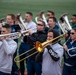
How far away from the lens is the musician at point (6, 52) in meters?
6.73

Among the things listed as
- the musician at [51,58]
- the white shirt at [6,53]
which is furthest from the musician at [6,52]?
the musician at [51,58]

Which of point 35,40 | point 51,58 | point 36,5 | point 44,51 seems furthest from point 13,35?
point 36,5

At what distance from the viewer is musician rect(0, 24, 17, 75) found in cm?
673

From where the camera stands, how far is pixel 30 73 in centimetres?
805

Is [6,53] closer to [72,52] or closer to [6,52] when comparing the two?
[6,52]

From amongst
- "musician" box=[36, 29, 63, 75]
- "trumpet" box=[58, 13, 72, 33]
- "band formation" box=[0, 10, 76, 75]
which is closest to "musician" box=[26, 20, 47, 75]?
"band formation" box=[0, 10, 76, 75]

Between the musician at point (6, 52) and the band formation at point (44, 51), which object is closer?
the band formation at point (44, 51)

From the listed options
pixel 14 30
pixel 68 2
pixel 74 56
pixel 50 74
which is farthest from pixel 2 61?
pixel 68 2

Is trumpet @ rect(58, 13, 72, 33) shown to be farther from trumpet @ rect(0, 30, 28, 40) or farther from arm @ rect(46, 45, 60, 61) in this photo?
arm @ rect(46, 45, 60, 61)

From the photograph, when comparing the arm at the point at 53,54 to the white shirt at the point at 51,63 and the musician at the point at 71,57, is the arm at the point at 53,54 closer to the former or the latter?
the white shirt at the point at 51,63

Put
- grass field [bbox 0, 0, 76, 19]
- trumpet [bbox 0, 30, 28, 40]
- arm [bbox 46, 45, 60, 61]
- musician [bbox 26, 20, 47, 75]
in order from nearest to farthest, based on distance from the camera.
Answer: arm [bbox 46, 45, 60, 61] → trumpet [bbox 0, 30, 28, 40] → musician [bbox 26, 20, 47, 75] → grass field [bbox 0, 0, 76, 19]

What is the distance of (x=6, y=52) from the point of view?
6762mm

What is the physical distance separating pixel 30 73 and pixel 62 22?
1.92 m

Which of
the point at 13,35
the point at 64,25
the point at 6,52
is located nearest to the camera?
the point at 6,52
